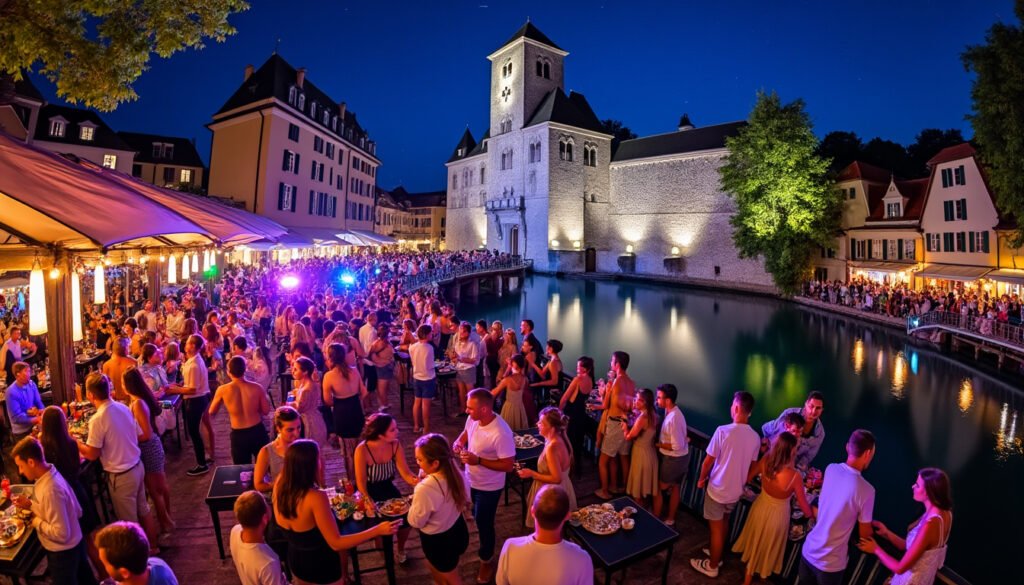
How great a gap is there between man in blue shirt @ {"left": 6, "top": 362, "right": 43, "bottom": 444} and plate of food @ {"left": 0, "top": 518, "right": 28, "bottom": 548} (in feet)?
7.66

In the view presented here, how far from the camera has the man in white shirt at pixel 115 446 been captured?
4.44m

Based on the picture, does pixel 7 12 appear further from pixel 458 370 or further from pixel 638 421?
pixel 638 421

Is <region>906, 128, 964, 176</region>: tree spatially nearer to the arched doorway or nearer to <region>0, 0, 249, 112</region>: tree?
the arched doorway

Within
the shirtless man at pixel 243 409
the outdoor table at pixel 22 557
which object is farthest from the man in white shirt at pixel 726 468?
the outdoor table at pixel 22 557

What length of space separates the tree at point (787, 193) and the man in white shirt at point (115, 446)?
38.4 m

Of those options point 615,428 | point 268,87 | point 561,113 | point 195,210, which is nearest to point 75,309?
point 195,210

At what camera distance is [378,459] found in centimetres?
438

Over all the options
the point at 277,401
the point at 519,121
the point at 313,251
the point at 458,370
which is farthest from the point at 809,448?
the point at 519,121

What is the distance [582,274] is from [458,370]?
144ft

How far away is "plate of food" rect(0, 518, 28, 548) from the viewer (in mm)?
3818

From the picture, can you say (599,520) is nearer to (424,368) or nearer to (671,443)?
(671,443)

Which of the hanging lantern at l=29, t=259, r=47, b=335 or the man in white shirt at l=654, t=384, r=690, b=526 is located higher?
the hanging lantern at l=29, t=259, r=47, b=335

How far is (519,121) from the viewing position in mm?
53312

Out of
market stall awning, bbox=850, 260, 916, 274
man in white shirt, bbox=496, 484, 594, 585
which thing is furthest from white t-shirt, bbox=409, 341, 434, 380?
market stall awning, bbox=850, 260, 916, 274
